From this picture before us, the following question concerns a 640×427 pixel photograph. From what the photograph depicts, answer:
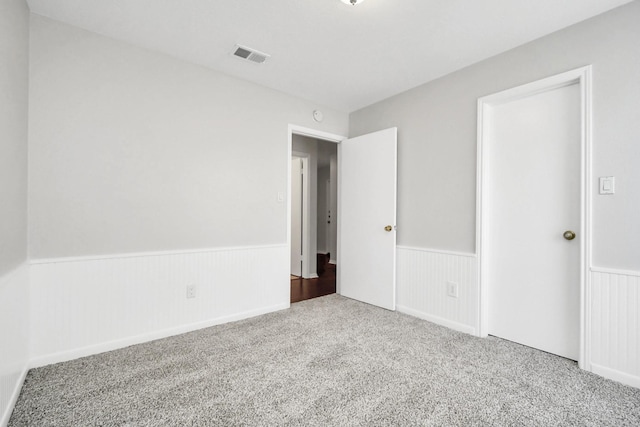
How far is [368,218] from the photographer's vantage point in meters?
3.53

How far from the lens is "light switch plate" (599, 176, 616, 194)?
6.33ft

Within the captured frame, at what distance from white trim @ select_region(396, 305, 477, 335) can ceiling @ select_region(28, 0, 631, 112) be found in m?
2.36

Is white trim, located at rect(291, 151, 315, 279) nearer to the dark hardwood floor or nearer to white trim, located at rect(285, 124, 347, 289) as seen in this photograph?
the dark hardwood floor

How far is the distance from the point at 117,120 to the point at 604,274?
144 inches

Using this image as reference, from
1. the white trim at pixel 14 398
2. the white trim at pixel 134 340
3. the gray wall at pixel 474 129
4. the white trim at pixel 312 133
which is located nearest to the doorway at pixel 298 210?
the white trim at pixel 312 133

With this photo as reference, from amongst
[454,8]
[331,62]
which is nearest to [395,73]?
[331,62]

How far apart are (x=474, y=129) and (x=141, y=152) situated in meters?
2.86

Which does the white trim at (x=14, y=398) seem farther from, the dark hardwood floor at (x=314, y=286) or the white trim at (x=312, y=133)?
the white trim at (x=312, y=133)

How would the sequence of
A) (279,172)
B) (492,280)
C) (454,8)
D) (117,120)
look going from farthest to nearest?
(279,172)
(492,280)
(117,120)
(454,8)

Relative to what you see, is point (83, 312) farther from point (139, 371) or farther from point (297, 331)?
point (297, 331)

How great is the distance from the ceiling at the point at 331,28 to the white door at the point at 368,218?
883mm

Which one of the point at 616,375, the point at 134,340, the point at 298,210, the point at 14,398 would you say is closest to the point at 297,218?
the point at 298,210

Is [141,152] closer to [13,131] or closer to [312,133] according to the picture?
[13,131]

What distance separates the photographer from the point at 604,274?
197 cm
